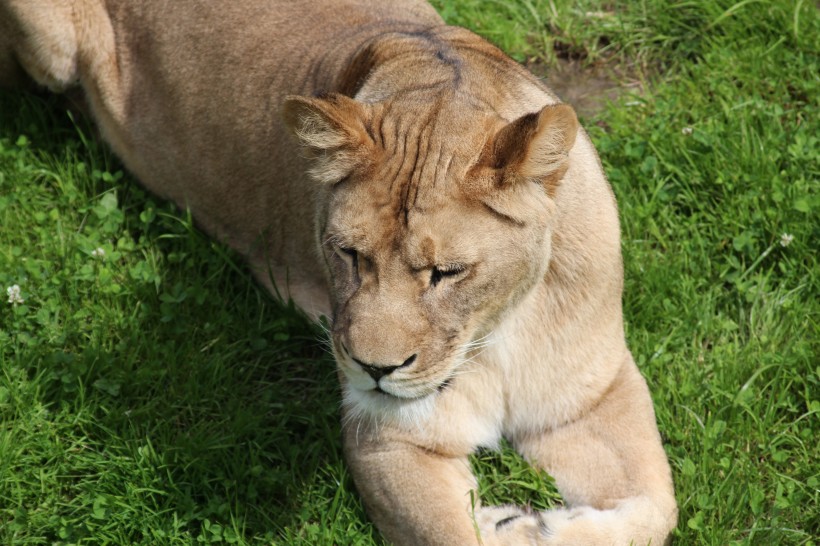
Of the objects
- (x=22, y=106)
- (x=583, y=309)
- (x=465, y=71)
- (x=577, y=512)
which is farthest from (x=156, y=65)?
(x=577, y=512)

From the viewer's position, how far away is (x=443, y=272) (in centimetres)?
294

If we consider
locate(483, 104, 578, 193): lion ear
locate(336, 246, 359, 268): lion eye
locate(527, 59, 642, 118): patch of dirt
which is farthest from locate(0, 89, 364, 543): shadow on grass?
locate(527, 59, 642, 118): patch of dirt

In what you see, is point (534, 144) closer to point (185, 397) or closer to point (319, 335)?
point (319, 335)

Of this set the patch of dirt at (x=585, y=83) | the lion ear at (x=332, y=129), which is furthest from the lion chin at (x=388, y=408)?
the patch of dirt at (x=585, y=83)

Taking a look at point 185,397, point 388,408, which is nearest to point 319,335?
point 185,397

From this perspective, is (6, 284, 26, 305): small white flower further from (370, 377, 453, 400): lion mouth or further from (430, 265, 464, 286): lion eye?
(430, 265, 464, 286): lion eye

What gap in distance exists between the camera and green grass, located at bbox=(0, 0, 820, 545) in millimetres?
3635

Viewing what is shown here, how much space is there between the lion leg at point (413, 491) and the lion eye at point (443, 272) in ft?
2.45

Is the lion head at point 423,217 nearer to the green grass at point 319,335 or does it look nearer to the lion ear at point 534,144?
the lion ear at point 534,144

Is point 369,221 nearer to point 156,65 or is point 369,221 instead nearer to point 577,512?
point 577,512

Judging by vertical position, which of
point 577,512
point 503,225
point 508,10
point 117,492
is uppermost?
point 503,225

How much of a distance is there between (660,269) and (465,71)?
1.40 m

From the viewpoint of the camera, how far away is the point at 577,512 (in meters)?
3.44

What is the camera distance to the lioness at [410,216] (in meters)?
2.96
